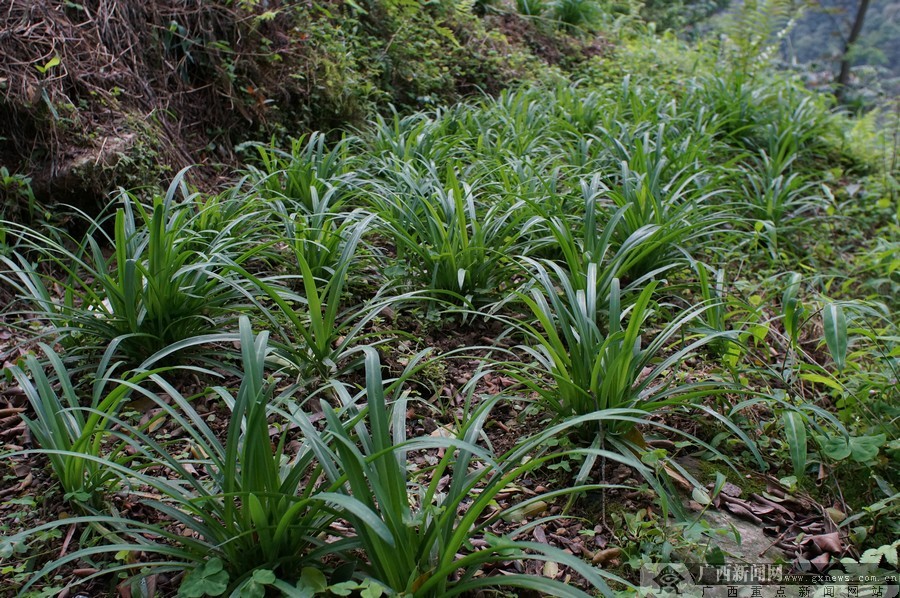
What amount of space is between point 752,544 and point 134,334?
188 centimetres

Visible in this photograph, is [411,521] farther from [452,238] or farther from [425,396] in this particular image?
[452,238]

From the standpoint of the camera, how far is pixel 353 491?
1.26m

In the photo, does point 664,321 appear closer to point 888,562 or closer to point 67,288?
point 888,562

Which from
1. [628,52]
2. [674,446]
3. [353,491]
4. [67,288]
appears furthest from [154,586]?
[628,52]

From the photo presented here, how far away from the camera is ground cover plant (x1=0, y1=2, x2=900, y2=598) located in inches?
51.8

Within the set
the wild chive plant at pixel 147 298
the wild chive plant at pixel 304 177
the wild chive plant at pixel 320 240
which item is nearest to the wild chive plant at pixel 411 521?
the wild chive plant at pixel 147 298

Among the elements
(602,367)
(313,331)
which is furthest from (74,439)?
(602,367)

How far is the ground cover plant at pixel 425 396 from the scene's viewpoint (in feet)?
4.32

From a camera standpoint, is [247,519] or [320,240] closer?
[247,519]

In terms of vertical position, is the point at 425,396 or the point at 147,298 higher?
the point at 147,298

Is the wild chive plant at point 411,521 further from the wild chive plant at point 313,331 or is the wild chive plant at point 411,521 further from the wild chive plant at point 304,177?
the wild chive plant at point 304,177

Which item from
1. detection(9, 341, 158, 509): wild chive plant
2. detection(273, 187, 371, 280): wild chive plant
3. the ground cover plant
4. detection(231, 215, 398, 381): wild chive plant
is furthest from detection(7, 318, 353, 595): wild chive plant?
detection(273, 187, 371, 280): wild chive plant

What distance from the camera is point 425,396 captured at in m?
2.09

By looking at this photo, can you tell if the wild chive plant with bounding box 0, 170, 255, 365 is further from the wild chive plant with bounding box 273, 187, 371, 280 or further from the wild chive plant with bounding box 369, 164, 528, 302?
the wild chive plant with bounding box 369, 164, 528, 302
